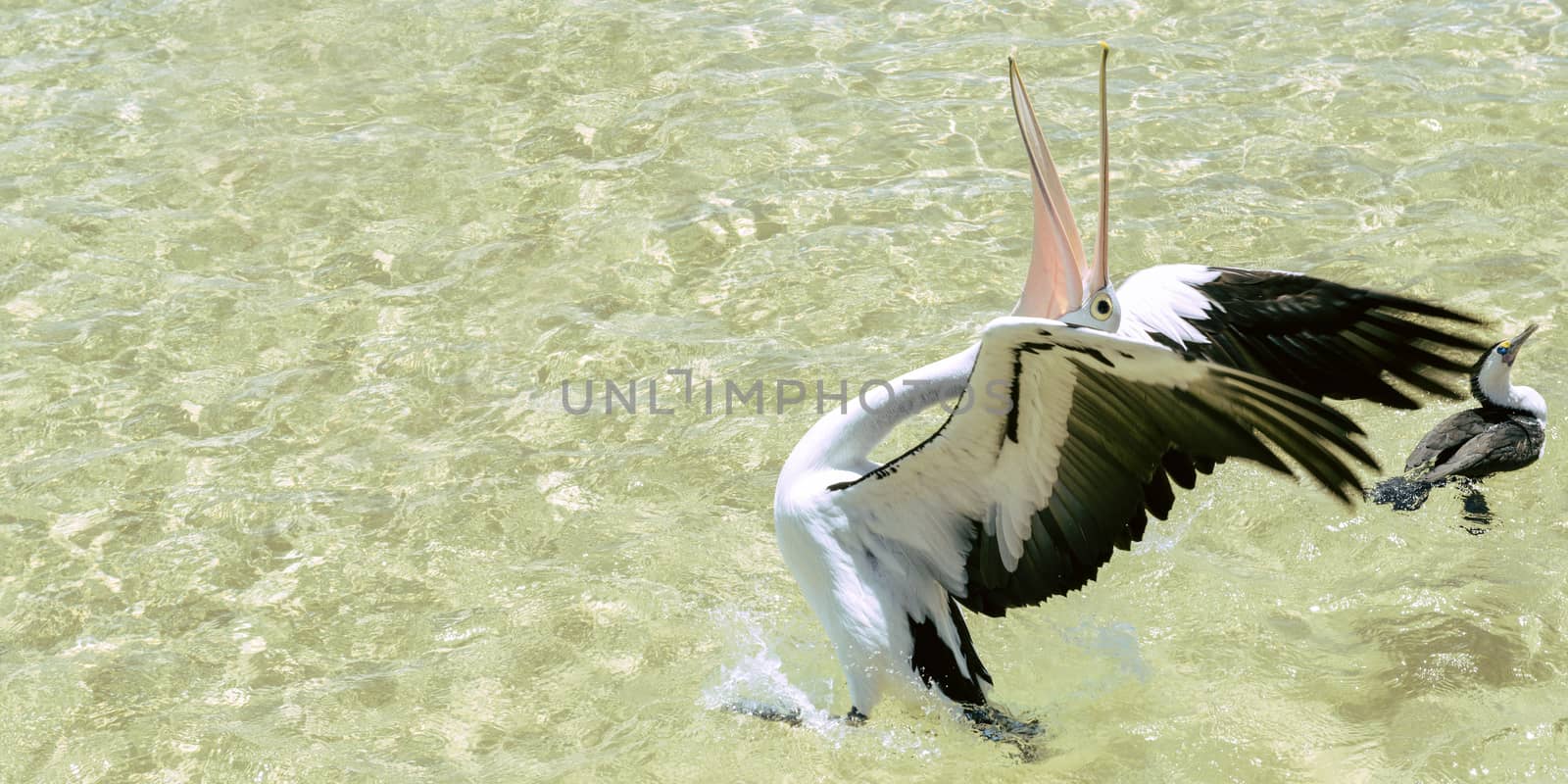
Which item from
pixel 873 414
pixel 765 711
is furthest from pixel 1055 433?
pixel 765 711

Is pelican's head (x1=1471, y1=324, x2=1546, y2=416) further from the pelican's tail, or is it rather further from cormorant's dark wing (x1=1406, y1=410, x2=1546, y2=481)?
the pelican's tail

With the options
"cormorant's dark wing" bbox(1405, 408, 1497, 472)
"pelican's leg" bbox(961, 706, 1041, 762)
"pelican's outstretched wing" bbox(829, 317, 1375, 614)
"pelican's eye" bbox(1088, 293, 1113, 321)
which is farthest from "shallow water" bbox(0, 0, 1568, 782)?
"pelican's eye" bbox(1088, 293, 1113, 321)

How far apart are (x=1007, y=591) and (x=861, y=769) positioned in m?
0.69

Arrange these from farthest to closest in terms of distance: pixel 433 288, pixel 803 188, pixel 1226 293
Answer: pixel 803 188 < pixel 433 288 < pixel 1226 293

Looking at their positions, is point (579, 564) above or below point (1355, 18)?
below

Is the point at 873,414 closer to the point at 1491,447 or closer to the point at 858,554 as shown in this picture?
the point at 858,554

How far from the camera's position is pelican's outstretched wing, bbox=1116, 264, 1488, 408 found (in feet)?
11.9

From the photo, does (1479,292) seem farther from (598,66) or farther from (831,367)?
(598,66)

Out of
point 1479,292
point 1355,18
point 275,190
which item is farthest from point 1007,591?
point 1355,18

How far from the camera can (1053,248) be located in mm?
3852

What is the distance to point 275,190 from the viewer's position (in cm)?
711

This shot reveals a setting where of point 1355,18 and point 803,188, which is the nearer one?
point 803,188

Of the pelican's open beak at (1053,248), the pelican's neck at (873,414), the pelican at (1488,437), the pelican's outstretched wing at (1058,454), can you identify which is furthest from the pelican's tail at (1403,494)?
the pelican's neck at (873,414)

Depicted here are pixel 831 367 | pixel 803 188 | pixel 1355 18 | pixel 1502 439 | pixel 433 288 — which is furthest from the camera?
pixel 1355 18
